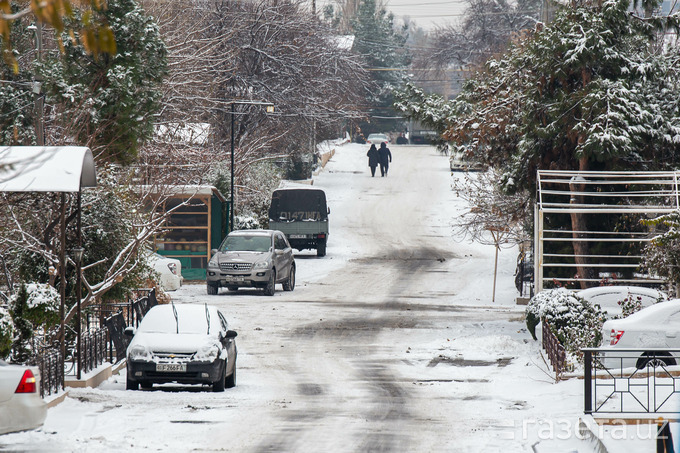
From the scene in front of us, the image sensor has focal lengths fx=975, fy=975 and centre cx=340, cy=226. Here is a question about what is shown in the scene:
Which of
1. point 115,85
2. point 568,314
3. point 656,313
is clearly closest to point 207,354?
point 656,313

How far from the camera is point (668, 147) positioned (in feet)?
77.8

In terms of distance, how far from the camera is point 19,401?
33.9ft

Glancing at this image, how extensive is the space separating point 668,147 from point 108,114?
13294mm

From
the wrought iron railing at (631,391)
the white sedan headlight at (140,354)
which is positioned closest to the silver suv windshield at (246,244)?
the white sedan headlight at (140,354)

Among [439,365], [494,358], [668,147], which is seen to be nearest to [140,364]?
[439,365]

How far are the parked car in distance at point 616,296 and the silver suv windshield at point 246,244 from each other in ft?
40.1

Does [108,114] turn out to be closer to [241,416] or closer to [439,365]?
[439,365]

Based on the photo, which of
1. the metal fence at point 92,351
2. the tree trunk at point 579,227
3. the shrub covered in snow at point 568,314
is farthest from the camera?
the tree trunk at point 579,227

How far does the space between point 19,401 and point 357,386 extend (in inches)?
275

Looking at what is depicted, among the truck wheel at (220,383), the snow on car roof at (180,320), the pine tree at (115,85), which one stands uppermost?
the pine tree at (115,85)

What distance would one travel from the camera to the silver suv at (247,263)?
29.5m

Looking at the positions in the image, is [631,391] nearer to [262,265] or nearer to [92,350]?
[92,350]

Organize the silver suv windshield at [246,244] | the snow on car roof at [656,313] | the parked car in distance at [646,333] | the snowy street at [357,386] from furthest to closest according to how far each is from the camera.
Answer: the silver suv windshield at [246,244] < the snow on car roof at [656,313] < the parked car in distance at [646,333] < the snowy street at [357,386]

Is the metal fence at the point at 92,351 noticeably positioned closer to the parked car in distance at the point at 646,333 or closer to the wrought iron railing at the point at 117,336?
the wrought iron railing at the point at 117,336
